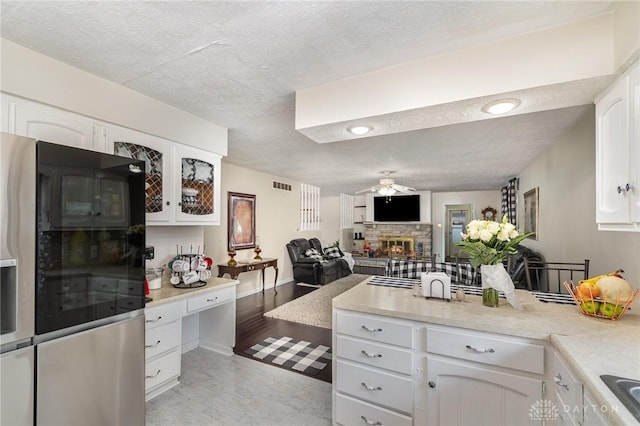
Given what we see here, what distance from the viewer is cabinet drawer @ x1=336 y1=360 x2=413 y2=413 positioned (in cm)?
162

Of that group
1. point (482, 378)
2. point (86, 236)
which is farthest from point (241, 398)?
point (482, 378)

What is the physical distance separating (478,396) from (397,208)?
25.1 feet

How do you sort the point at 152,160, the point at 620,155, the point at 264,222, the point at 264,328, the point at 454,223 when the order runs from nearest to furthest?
the point at 620,155, the point at 152,160, the point at 264,328, the point at 264,222, the point at 454,223

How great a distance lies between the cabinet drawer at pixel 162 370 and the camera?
86.0 inches

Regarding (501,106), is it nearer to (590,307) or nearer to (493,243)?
(493,243)

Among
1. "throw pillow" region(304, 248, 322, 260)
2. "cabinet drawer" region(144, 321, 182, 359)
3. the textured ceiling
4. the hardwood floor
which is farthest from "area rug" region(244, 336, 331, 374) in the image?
"throw pillow" region(304, 248, 322, 260)

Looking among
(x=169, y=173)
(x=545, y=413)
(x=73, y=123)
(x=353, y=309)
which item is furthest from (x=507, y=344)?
(x=73, y=123)

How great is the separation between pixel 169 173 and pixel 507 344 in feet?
9.10

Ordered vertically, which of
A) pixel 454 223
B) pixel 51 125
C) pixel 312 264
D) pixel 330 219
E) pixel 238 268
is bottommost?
pixel 312 264

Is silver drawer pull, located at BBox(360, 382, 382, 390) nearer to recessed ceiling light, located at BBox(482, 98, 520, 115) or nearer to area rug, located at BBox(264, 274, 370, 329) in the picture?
recessed ceiling light, located at BBox(482, 98, 520, 115)

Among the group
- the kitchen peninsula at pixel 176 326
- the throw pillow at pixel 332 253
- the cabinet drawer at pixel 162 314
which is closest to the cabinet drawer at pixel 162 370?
the kitchen peninsula at pixel 176 326

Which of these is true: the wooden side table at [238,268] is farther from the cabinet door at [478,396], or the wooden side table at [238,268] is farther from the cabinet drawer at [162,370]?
the cabinet door at [478,396]

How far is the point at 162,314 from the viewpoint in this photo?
2262mm

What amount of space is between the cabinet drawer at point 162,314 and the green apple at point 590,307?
285 cm
